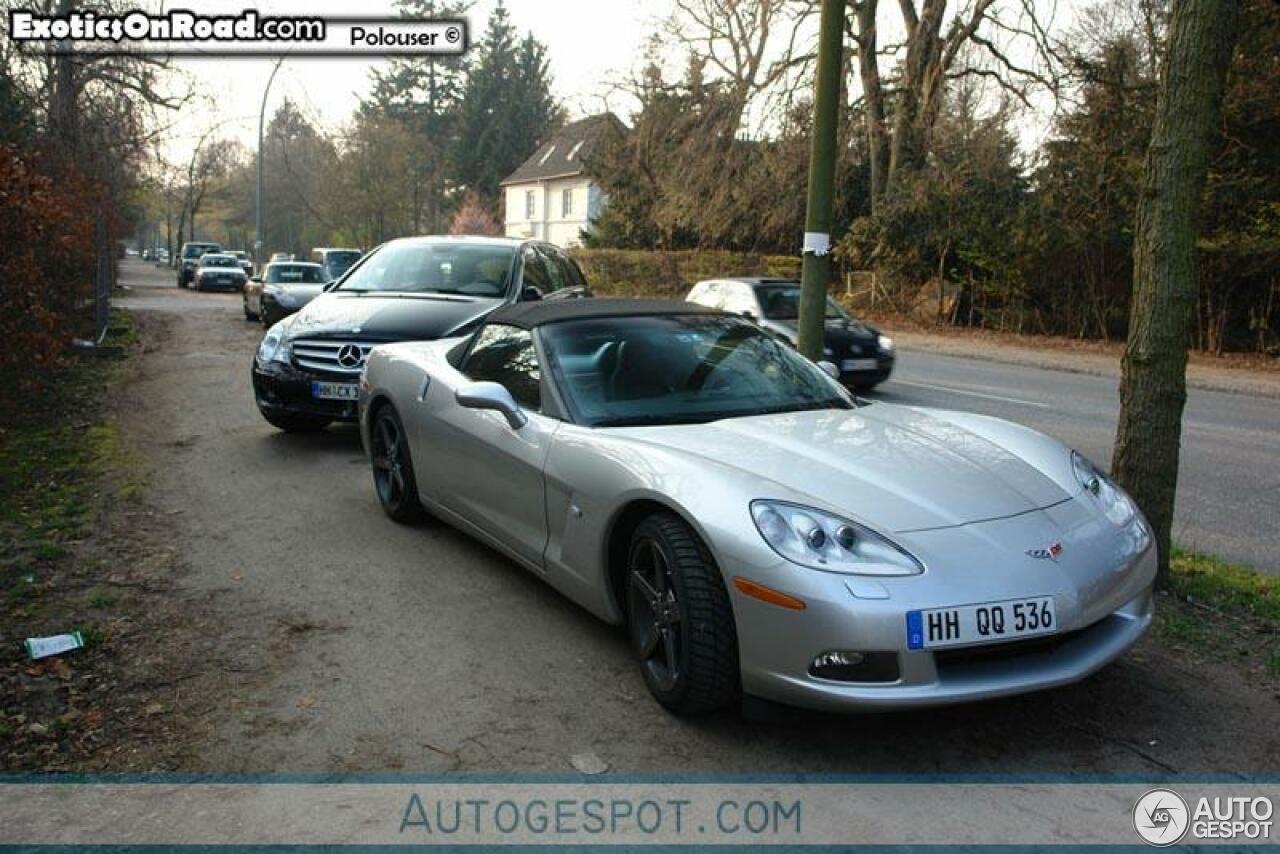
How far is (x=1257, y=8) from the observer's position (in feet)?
62.4

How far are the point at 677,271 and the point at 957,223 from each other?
13639 mm

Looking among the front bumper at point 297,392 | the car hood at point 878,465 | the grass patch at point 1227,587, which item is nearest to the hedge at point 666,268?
the front bumper at point 297,392

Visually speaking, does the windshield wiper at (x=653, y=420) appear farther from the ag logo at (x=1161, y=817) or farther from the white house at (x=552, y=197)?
the white house at (x=552, y=197)

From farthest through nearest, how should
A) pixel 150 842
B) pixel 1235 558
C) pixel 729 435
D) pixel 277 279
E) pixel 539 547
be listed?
pixel 277 279
pixel 1235 558
pixel 539 547
pixel 729 435
pixel 150 842

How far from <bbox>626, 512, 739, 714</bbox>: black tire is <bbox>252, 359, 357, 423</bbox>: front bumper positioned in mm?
5024

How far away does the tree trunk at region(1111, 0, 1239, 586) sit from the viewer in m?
4.68

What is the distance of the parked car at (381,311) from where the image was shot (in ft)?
27.2

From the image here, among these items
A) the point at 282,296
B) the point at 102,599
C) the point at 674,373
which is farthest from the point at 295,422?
the point at 282,296

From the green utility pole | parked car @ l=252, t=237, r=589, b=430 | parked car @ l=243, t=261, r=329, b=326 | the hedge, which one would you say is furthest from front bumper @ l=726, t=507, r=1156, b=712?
the hedge

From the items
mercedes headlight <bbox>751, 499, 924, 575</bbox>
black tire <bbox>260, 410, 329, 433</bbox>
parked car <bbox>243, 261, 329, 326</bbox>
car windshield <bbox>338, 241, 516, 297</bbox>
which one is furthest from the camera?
parked car <bbox>243, 261, 329, 326</bbox>

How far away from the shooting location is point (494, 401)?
4680mm

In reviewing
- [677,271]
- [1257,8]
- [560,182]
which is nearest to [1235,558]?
[1257,8]

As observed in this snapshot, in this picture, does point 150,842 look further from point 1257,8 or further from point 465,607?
point 1257,8

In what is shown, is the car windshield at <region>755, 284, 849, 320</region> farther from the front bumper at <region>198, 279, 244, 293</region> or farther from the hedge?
the front bumper at <region>198, 279, 244, 293</region>
